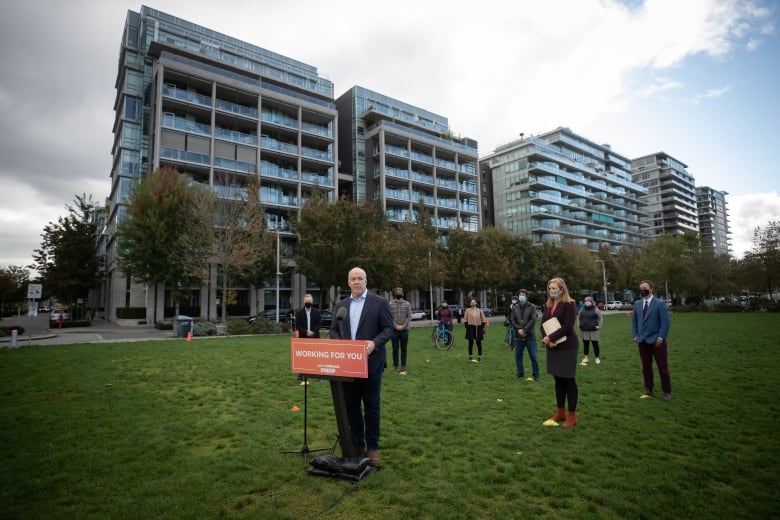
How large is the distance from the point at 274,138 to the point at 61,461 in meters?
45.1

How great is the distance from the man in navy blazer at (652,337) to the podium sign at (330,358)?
18.2ft

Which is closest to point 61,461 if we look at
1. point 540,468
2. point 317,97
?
point 540,468

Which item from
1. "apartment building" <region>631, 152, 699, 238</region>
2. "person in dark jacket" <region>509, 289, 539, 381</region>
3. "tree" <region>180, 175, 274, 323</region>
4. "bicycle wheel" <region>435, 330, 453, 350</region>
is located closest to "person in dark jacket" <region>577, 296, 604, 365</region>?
"person in dark jacket" <region>509, 289, 539, 381</region>

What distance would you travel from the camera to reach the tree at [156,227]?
101 feet

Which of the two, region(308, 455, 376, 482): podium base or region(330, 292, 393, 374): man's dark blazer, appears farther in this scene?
region(330, 292, 393, 374): man's dark blazer

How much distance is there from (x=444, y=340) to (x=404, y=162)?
42815mm

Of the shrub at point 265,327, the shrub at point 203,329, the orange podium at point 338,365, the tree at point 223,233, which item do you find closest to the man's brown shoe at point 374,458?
the orange podium at point 338,365

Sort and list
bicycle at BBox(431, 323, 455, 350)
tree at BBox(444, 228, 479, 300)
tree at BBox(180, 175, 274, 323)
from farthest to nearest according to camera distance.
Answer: tree at BBox(444, 228, 479, 300)
tree at BBox(180, 175, 274, 323)
bicycle at BBox(431, 323, 455, 350)

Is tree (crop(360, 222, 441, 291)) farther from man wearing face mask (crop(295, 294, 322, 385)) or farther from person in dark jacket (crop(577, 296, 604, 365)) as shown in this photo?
man wearing face mask (crop(295, 294, 322, 385))

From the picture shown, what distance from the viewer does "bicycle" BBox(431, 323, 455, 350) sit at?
16016 millimetres

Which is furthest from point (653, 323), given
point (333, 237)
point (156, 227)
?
point (156, 227)

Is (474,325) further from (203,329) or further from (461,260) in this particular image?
(461,260)

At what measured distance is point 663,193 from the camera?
398ft

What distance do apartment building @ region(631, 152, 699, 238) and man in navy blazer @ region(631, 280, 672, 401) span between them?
129070 millimetres
